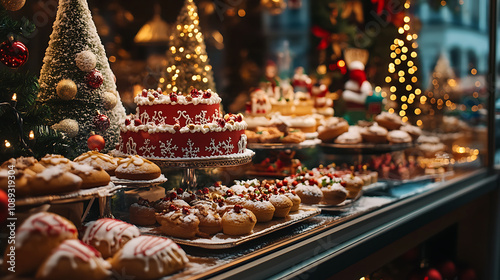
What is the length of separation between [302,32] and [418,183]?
225cm

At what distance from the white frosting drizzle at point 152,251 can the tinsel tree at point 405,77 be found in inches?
134

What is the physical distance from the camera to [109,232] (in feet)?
5.71

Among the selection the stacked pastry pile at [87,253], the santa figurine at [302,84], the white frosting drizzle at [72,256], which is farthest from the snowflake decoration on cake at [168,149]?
the santa figurine at [302,84]

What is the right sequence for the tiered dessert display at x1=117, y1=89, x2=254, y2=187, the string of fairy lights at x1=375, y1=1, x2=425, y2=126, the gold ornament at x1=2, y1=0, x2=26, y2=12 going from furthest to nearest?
the string of fairy lights at x1=375, y1=1, x2=425, y2=126
the tiered dessert display at x1=117, y1=89, x2=254, y2=187
the gold ornament at x1=2, y1=0, x2=26, y2=12

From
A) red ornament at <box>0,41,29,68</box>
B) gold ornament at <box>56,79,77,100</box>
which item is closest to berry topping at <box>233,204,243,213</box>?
gold ornament at <box>56,79,77,100</box>

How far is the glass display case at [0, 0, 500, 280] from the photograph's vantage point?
2.38 metres

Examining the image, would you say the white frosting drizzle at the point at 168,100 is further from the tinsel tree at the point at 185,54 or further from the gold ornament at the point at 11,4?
the tinsel tree at the point at 185,54

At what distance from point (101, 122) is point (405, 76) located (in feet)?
10.3

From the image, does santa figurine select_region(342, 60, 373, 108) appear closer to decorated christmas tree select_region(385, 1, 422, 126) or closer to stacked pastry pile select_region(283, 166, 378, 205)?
decorated christmas tree select_region(385, 1, 422, 126)

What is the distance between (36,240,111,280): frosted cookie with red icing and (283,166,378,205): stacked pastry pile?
1.49 m

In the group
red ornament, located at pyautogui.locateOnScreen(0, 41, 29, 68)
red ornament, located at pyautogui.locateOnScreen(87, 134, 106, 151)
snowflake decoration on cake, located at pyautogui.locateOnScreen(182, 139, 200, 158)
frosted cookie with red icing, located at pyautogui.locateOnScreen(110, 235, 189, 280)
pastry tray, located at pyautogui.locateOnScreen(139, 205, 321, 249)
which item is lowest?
pastry tray, located at pyautogui.locateOnScreen(139, 205, 321, 249)

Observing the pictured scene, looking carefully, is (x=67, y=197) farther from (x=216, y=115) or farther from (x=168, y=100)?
(x=216, y=115)

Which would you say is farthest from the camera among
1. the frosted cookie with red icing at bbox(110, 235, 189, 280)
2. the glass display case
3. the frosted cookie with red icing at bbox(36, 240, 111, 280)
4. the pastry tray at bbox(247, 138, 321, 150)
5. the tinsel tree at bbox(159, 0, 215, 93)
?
the tinsel tree at bbox(159, 0, 215, 93)

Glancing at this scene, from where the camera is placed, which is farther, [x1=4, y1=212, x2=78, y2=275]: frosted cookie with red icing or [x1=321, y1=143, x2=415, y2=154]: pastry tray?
[x1=321, y1=143, x2=415, y2=154]: pastry tray
